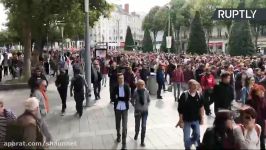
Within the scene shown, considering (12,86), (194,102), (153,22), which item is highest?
(153,22)

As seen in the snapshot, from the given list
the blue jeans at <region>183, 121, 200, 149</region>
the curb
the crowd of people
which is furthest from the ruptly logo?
the curb

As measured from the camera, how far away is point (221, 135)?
6.45 meters

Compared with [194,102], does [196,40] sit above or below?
above

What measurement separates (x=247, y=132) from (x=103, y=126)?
24.8 feet

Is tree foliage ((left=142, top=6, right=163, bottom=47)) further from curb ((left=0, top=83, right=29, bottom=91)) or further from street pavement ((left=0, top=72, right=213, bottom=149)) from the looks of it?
street pavement ((left=0, top=72, right=213, bottom=149))

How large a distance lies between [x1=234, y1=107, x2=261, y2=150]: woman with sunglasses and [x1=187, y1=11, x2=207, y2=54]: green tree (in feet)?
145

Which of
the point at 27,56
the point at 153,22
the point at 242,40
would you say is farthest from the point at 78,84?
the point at 153,22

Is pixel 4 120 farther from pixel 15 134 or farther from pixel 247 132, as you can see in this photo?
pixel 247 132

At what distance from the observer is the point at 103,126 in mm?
13789


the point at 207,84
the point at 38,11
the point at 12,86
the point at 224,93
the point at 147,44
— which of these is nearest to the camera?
the point at 224,93

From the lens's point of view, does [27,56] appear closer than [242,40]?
Yes

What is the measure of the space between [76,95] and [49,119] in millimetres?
1186

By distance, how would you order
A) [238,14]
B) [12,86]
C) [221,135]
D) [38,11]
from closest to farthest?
[221,135], [238,14], [38,11], [12,86]

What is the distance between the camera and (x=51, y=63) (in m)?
35.8
